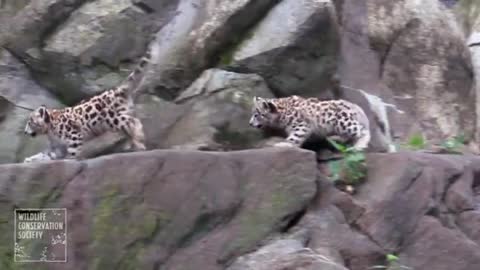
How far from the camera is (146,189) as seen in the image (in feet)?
28.3

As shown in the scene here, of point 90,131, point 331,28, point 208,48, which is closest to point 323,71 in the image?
point 331,28

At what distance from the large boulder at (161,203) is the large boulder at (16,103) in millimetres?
Result: 2708

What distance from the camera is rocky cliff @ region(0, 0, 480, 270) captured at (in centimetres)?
858

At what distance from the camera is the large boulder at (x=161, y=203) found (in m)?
8.52

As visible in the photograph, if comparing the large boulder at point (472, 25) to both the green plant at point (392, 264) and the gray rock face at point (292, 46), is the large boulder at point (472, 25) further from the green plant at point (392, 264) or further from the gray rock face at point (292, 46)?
the green plant at point (392, 264)

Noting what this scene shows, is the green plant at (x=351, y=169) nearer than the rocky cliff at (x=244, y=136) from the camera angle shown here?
No

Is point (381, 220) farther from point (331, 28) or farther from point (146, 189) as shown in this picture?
point (331, 28)

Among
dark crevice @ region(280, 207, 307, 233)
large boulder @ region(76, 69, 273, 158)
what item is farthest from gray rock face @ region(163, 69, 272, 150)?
dark crevice @ region(280, 207, 307, 233)

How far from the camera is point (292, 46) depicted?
36.7 ft

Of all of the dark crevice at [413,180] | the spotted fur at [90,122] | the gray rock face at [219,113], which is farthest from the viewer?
the gray rock face at [219,113]

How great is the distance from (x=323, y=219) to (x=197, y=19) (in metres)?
3.76

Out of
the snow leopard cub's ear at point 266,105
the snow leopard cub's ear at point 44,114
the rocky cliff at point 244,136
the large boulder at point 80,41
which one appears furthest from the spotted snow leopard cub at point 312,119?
the snow leopard cub's ear at point 44,114

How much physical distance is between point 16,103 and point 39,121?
1179mm

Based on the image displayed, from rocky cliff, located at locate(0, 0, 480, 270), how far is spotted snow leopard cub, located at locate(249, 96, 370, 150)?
0.40 metres
